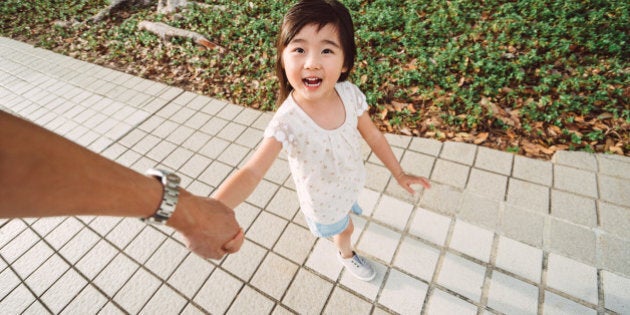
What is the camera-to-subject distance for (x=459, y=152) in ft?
9.79

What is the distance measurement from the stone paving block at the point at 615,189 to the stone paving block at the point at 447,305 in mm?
1524

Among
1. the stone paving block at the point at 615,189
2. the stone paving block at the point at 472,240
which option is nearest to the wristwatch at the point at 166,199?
the stone paving block at the point at 472,240

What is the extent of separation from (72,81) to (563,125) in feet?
23.8

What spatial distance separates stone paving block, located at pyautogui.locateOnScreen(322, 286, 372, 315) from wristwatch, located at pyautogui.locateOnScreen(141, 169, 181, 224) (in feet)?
4.80

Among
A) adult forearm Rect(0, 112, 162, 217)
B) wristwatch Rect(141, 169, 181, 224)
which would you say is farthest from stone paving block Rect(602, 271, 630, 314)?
adult forearm Rect(0, 112, 162, 217)

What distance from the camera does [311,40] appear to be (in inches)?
56.9

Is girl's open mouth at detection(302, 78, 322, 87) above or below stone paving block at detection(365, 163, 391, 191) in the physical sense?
above

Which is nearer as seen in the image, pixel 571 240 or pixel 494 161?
pixel 571 240

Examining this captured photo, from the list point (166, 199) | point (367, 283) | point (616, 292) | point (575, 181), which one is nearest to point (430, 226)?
point (367, 283)

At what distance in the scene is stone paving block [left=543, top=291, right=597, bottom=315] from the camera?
1928mm

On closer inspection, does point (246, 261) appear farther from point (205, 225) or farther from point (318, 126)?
point (318, 126)

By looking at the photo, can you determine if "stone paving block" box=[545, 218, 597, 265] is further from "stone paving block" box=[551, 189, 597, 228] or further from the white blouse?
the white blouse

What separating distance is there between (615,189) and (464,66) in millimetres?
1934

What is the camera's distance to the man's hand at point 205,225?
118cm
